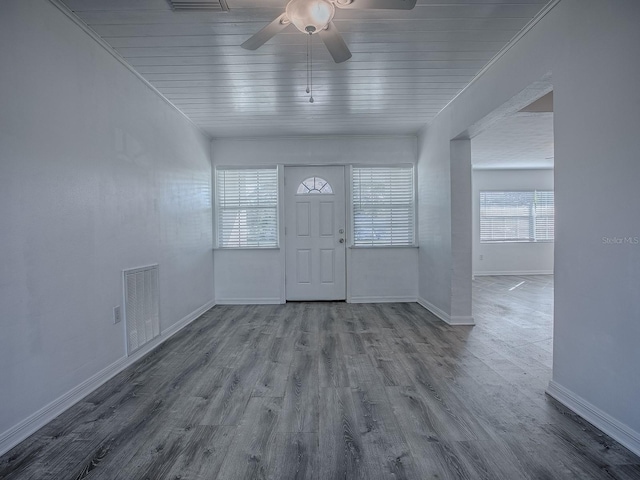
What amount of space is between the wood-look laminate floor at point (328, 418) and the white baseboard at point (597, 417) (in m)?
0.05

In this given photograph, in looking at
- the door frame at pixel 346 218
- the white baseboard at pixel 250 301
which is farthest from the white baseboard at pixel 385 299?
the white baseboard at pixel 250 301

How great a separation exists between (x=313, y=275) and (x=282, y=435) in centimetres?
309

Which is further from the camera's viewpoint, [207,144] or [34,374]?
[207,144]

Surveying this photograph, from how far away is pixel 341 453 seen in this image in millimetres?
1580

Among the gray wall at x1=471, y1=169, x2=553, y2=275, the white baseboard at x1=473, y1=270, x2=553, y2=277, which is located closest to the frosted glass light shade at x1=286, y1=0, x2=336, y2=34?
the gray wall at x1=471, y1=169, x2=553, y2=275

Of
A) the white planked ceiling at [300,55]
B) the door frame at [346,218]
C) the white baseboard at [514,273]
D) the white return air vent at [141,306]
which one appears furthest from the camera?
the white baseboard at [514,273]

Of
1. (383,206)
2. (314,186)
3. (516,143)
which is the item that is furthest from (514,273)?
(314,186)

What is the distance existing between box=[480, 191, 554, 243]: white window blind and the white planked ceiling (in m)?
4.46

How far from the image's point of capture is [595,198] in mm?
1740

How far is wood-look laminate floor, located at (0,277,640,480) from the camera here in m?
1.49

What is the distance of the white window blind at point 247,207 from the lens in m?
4.76

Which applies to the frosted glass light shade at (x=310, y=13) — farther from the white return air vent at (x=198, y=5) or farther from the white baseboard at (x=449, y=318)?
the white baseboard at (x=449, y=318)

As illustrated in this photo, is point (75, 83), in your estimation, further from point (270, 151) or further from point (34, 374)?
point (270, 151)

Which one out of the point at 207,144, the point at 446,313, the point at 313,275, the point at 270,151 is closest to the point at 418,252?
the point at 446,313
